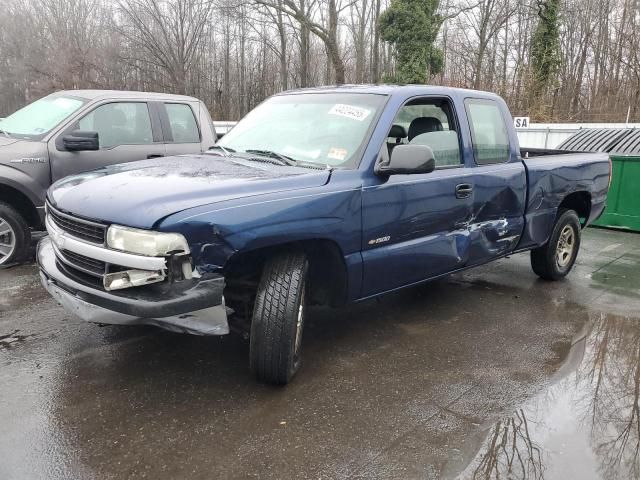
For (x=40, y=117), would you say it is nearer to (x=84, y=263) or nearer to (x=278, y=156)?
(x=278, y=156)

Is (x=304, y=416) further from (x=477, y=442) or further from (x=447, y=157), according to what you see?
(x=447, y=157)

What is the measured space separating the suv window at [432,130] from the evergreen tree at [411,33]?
22.3 meters

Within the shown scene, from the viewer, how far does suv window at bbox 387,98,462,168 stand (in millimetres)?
4281

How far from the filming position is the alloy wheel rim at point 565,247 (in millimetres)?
5875

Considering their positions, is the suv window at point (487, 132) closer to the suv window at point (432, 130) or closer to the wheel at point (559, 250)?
the suv window at point (432, 130)

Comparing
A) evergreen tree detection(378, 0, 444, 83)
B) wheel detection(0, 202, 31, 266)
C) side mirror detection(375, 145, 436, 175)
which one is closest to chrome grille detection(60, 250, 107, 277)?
side mirror detection(375, 145, 436, 175)

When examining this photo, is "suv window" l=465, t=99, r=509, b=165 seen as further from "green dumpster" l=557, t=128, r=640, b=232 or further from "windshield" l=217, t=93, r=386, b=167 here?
"green dumpster" l=557, t=128, r=640, b=232

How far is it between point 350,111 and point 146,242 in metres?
1.93

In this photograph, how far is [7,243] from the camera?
579 centimetres

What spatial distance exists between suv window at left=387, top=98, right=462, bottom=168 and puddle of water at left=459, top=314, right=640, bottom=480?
1831 mm

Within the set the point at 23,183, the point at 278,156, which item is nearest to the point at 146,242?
the point at 278,156

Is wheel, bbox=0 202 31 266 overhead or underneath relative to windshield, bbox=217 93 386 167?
underneath

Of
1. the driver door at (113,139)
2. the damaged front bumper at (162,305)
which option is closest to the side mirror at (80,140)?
the driver door at (113,139)

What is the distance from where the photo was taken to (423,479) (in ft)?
8.39
